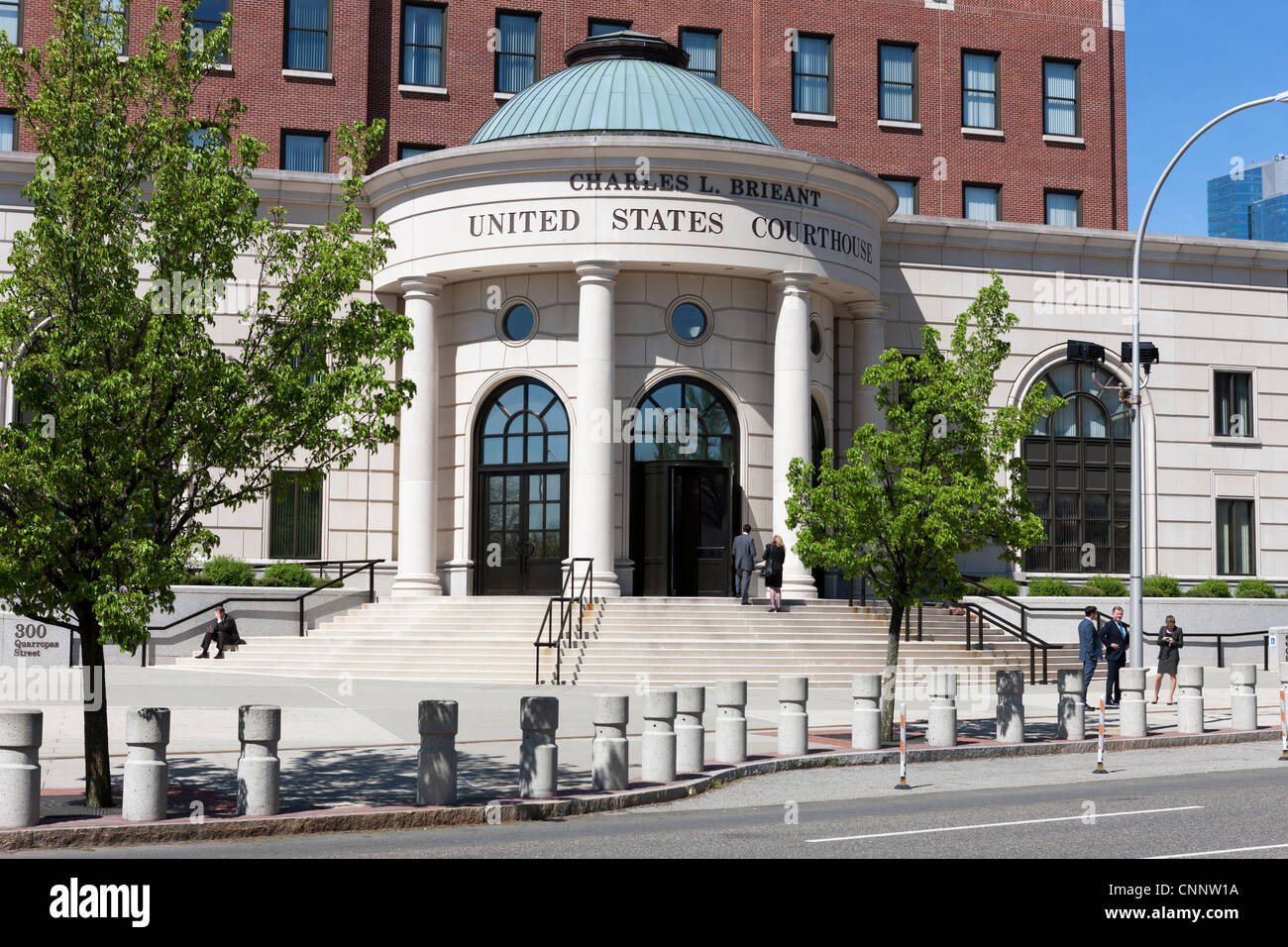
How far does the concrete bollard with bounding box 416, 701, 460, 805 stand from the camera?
12516mm

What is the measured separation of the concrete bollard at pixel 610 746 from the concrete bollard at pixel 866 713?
4498mm

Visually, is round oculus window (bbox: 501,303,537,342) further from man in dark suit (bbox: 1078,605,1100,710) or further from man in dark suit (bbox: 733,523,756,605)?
man in dark suit (bbox: 1078,605,1100,710)

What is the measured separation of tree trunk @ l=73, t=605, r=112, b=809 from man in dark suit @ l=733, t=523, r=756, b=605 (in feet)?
57.9

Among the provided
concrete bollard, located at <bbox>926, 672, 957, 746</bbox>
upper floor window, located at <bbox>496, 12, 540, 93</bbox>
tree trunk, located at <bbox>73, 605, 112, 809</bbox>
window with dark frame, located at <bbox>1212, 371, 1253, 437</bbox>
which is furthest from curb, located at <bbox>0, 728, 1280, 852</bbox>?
upper floor window, located at <bbox>496, 12, 540, 93</bbox>

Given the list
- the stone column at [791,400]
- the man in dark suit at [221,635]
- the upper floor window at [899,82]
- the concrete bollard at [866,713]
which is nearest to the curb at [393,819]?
the concrete bollard at [866,713]

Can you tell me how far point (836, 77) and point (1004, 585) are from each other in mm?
16386

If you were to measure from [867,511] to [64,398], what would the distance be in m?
10.3

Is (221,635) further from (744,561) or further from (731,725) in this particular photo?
(731,725)

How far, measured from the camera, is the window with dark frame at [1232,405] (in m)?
38.2

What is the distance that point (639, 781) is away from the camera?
47.8 ft

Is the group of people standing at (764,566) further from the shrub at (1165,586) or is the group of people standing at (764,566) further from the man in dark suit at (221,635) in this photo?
the shrub at (1165,586)
